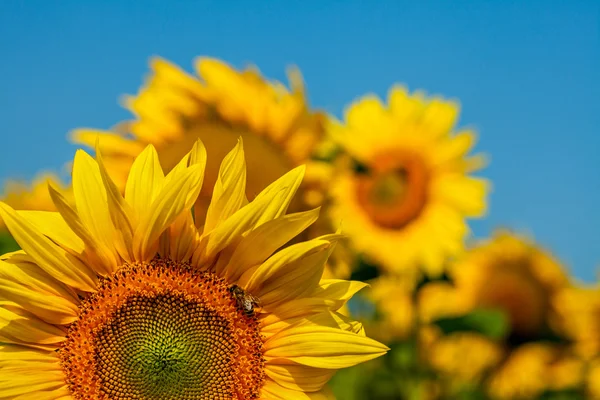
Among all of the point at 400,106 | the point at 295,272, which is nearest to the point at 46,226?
the point at 295,272

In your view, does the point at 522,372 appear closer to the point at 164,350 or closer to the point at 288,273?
the point at 288,273

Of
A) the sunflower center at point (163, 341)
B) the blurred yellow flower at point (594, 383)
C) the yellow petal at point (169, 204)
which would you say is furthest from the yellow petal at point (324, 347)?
the blurred yellow flower at point (594, 383)

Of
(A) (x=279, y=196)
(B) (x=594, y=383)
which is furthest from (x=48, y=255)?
(B) (x=594, y=383)

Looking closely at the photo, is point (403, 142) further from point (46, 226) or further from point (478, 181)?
point (46, 226)

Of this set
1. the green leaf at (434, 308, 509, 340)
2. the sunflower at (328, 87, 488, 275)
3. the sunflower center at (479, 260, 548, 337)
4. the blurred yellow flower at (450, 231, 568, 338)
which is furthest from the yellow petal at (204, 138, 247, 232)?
the sunflower center at (479, 260, 548, 337)

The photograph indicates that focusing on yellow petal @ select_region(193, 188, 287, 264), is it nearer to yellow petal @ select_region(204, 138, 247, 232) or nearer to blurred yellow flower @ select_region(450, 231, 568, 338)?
yellow petal @ select_region(204, 138, 247, 232)

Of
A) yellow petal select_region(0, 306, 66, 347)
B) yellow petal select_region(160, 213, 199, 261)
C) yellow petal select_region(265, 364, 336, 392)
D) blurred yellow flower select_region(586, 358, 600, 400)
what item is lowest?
yellow petal select_region(0, 306, 66, 347)
